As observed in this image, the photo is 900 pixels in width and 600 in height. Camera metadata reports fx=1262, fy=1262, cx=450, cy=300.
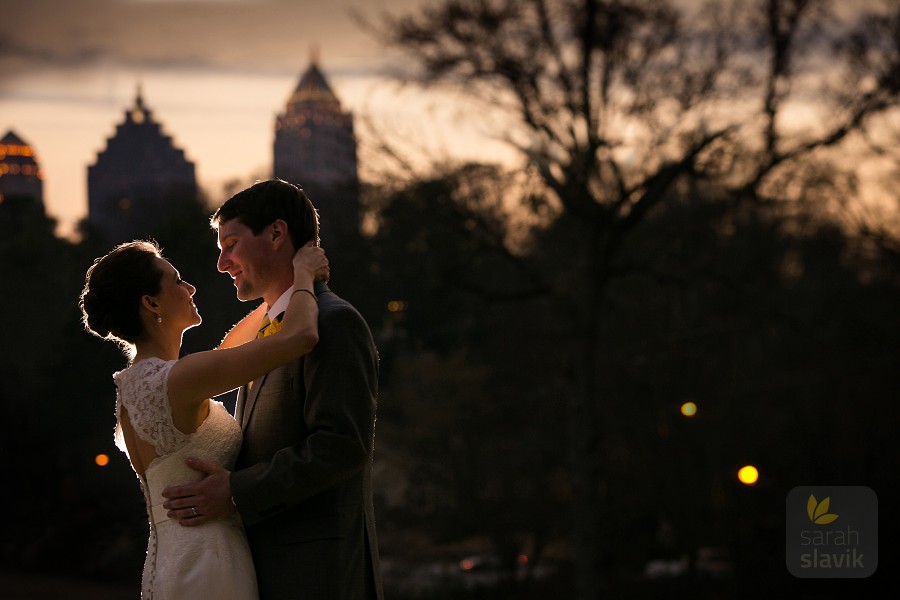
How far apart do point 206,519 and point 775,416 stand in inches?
865

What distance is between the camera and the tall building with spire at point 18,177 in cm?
3747

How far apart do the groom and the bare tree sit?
36.8ft

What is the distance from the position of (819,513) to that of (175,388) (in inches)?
403

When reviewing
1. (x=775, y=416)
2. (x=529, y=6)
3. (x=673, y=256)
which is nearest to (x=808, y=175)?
(x=673, y=256)

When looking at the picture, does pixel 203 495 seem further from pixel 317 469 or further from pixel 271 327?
pixel 271 327

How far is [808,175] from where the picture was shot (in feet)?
48.3

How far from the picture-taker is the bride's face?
3.21 m

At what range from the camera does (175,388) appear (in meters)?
3.03

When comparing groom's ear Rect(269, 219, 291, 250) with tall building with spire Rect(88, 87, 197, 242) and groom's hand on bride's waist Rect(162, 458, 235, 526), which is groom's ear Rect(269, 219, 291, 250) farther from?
tall building with spire Rect(88, 87, 197, 242)

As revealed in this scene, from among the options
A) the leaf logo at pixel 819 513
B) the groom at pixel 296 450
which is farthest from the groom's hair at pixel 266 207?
the leaf logo at pixel 819 513

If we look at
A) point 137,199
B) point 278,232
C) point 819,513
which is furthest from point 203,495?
point 137,199

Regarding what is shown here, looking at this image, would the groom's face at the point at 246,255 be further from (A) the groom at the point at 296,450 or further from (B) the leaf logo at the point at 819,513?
(B) the leaf logo at the point at 819,513

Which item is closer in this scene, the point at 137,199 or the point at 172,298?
the point at 172,298

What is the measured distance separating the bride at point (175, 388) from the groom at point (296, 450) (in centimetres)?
6
